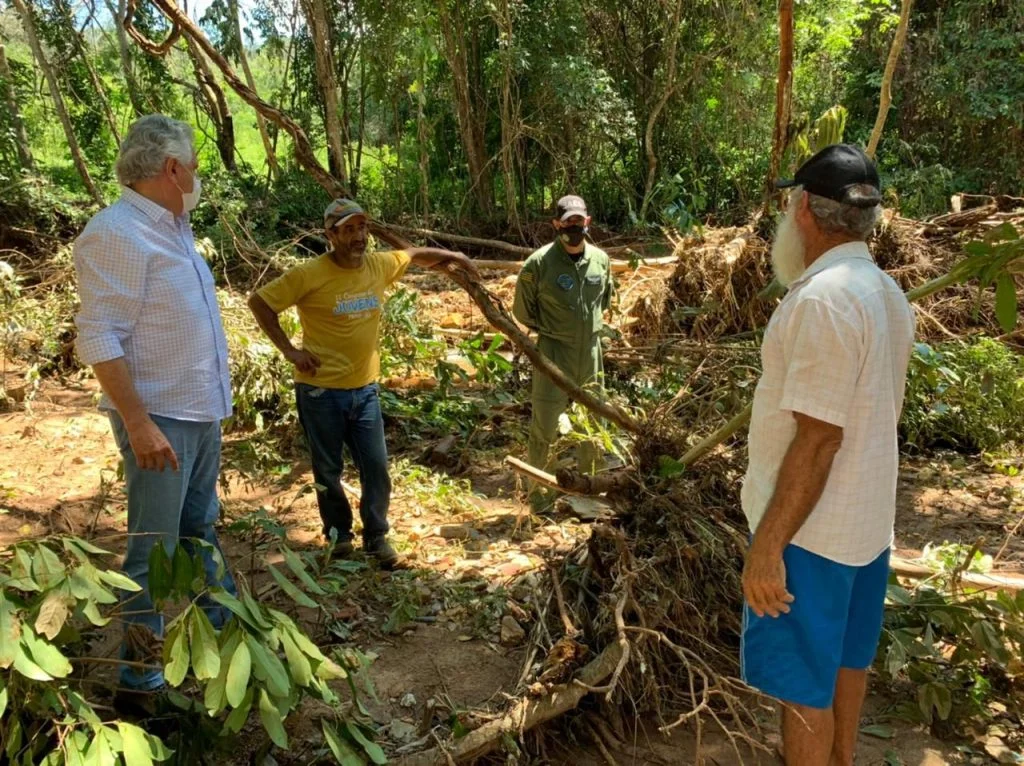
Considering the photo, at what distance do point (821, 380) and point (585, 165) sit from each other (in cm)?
1258

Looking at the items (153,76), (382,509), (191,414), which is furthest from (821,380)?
(153,76)

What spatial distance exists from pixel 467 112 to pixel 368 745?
1189 cm

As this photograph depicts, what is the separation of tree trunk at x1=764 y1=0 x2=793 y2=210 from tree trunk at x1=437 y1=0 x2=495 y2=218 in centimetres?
627

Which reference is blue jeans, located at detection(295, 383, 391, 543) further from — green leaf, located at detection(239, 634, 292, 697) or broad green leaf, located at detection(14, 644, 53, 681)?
broad green leaf, located at detection(14, 644, 53, 681)

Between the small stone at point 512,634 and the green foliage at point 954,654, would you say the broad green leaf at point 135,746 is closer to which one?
the small stone at point 512,634

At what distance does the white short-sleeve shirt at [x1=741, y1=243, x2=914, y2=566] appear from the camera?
73.5 inches

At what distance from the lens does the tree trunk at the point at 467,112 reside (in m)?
12.2

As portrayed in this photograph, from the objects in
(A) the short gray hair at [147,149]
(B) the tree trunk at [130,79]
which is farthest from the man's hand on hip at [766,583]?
(B) the tree trunk at [130,79]

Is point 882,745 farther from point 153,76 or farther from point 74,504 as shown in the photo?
point 153,76

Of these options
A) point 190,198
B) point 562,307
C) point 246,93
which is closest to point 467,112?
point 562,307

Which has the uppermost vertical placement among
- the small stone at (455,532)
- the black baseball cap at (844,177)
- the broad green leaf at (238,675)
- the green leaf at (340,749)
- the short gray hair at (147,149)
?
the short gray hair at (147,149)

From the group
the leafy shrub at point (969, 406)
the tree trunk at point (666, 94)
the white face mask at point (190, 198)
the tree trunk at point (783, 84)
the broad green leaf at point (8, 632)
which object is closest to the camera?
the broad green leaf at point (8, 632)

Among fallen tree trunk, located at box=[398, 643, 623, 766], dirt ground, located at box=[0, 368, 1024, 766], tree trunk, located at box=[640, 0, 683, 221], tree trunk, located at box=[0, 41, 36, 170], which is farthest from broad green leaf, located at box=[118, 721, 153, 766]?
tree trunk, located at box=[640, 0, 683, 221]

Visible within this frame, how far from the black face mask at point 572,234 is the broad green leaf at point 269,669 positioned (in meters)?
3.17
